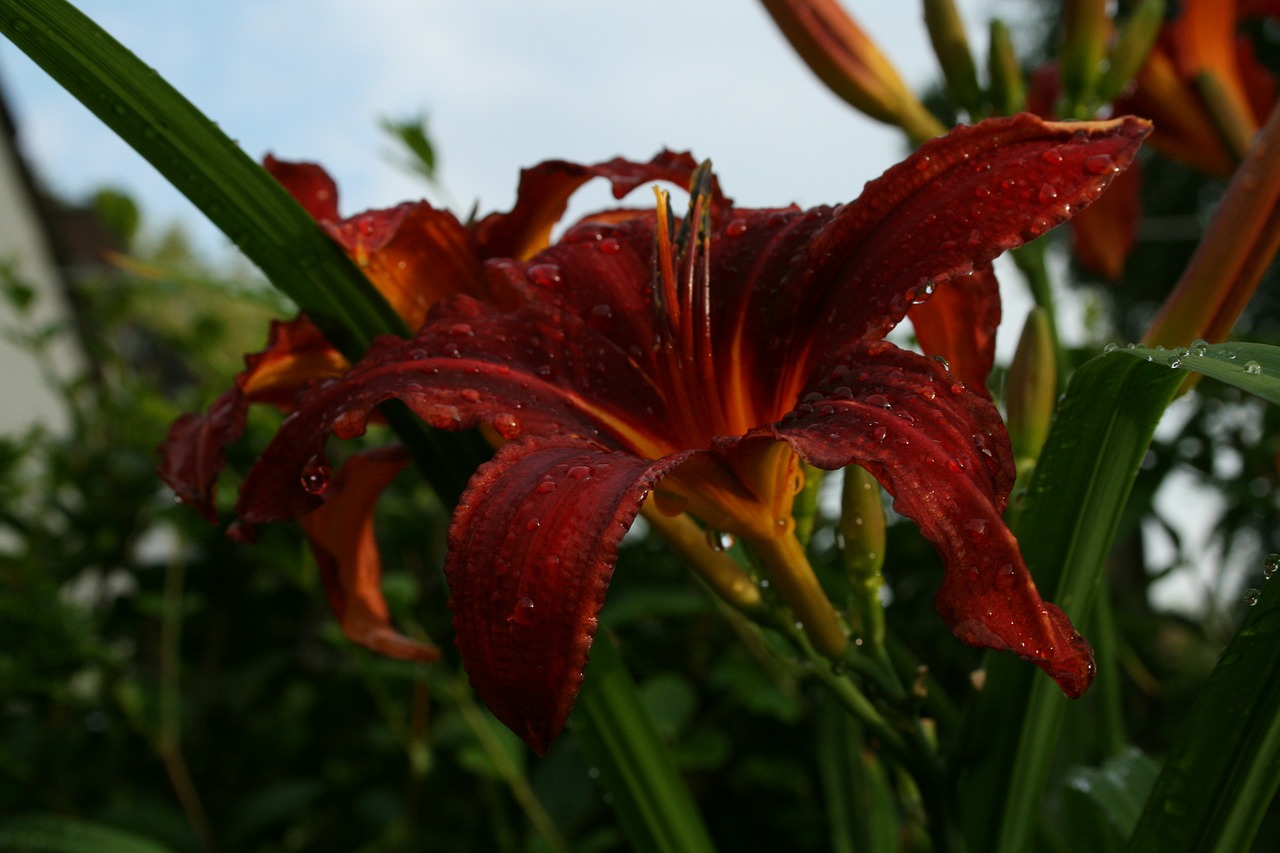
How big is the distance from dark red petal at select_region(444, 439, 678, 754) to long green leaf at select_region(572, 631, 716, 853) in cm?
23

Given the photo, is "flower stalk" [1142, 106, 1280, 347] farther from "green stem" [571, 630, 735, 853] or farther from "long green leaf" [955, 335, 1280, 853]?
"green stem" [571, 630, 735, 853]

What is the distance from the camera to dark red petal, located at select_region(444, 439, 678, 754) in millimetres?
378

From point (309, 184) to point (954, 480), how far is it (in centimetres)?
49

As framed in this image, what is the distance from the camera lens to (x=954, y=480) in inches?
15.9

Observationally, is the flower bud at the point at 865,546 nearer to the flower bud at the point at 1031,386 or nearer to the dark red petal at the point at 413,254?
the flower bud at the point at 1031,386

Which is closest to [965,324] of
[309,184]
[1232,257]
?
[1232,257]

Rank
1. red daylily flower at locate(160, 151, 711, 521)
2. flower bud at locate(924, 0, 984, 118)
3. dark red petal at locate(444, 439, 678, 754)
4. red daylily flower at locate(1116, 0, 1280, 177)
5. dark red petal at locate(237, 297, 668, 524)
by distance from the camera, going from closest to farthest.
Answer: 1. dark red petal at locate(444, 439, 678, 754)
2. dark red petal at locate(237, 297, 668, 524)
3. red daylily flower at locate(160, 151, 711, 521)
4. flower bud at locate(924, 0, 984, 118)
5. red daylily flower at locate(1116, 0, 1280, 177)

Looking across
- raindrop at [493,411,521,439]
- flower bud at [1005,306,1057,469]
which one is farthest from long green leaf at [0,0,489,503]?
flower bud at [1005,306,1057,469]

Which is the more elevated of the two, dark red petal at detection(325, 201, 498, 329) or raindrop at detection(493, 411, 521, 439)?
dark red petal at detection(325, 201, 498, 329)

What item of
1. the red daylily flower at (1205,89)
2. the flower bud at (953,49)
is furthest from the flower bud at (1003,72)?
the red daylily flower at (1205,89)

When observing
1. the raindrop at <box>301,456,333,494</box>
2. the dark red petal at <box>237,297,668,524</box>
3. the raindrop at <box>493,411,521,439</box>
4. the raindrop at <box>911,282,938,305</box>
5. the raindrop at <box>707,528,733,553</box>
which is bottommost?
the raindrop at <box>707,528,733,553</box>

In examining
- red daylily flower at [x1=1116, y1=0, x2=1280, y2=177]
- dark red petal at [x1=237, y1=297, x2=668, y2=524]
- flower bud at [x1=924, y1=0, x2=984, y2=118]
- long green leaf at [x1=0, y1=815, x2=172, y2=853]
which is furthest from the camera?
red daylily flower at [x1=1116, y1=0, x2=1280, y2=177]

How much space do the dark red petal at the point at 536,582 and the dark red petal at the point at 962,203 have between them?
0.15 metres

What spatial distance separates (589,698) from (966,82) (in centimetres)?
63
